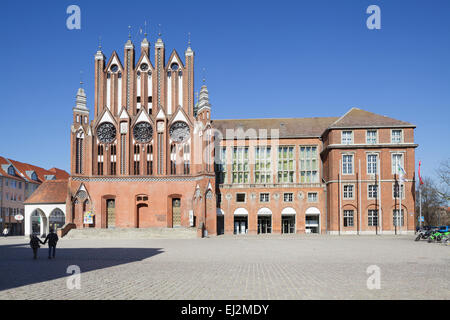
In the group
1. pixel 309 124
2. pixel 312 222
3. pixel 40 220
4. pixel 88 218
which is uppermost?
pixel 309 124

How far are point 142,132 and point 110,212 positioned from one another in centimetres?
1152

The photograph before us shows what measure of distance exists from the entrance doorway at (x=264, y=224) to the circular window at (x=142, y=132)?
63.5 feet

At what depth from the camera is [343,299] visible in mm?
11320

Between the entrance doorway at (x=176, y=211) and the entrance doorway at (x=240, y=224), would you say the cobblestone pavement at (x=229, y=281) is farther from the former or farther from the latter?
the entrance doorway at (x=240, y=224)

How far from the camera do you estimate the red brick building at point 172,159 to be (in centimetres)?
6012

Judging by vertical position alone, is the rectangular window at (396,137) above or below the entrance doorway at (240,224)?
above

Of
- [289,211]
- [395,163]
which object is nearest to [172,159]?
[289,211]

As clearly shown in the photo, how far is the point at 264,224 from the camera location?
6600 centimetres

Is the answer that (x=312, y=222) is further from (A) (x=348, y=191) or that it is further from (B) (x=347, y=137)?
(B) (x=347, y=137)

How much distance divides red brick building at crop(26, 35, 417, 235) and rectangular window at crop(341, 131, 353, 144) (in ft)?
0.43

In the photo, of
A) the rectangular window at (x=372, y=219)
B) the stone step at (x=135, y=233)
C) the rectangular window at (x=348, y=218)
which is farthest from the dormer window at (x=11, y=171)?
the rectangular window at (x=372, y=219)
